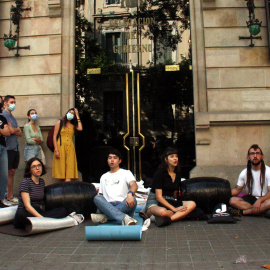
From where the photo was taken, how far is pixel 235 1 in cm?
816

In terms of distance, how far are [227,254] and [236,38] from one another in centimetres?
584

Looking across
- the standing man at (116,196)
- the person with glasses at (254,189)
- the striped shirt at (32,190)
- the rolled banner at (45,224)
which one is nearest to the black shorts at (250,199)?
the person with glasses at (254,189)

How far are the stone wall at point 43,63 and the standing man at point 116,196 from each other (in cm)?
301

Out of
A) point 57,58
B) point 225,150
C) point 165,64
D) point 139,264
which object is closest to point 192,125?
point 225,150

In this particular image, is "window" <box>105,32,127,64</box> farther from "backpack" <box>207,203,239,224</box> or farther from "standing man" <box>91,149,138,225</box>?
"backpack" <box>207,203,239,224</box>

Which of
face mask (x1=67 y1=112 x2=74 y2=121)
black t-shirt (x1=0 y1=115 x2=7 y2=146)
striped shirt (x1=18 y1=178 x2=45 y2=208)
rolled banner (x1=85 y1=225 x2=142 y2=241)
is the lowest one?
rolled banner (x1=85 y1=225 x2=142 y2=241)

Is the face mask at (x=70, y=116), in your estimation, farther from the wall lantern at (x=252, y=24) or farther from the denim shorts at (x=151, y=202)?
the wall lantern at (x=252, y=24)

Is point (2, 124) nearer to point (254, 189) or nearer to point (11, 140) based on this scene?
point (11, 140)

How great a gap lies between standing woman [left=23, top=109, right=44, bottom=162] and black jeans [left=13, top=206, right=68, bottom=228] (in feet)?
7.79

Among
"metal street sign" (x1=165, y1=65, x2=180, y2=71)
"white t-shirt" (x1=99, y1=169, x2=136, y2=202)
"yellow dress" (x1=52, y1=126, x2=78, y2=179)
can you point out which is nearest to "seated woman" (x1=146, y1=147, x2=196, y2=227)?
"white t-shirt" (x1=99, y1=169, x2=136, y2=202)

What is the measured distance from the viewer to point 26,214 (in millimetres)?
5105

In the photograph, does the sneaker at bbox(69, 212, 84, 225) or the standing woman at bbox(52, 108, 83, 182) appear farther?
the standing woman at bbox(52, 108, 83, 182)

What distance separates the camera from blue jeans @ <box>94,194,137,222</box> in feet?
16.5

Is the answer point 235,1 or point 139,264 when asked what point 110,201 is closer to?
point 139,264
